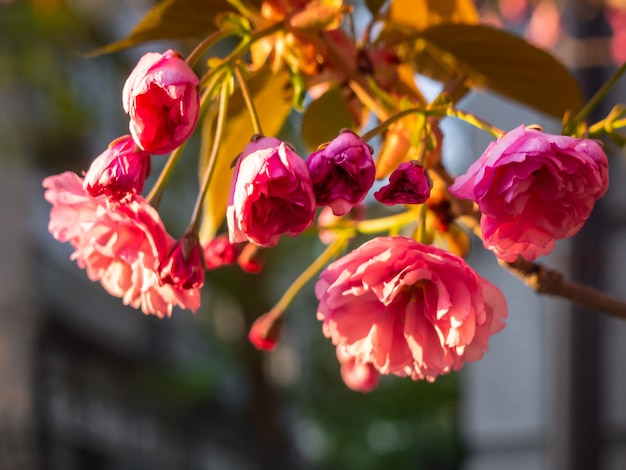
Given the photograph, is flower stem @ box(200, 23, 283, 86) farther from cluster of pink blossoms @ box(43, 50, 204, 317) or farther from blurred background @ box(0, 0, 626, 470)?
blurred background @ box(0, 0, 626, 470)

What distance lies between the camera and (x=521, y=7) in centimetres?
271

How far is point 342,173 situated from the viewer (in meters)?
0.42

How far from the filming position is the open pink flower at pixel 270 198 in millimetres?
417

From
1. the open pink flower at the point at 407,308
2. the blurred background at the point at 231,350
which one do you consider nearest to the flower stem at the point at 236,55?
the open pink flower at the point at 407,308

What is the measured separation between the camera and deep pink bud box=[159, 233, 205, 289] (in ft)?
1.58

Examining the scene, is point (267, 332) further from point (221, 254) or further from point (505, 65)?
point (505, 65)

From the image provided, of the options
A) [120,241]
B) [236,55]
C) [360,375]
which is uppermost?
[236,55]

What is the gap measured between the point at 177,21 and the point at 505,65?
23 centimetres

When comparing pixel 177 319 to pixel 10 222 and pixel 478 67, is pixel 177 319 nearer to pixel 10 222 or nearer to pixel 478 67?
pixel 10 222

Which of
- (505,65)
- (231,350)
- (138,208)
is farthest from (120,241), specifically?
(231,350)

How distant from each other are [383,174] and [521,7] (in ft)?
7.59

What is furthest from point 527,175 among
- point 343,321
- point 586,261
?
point 586,261

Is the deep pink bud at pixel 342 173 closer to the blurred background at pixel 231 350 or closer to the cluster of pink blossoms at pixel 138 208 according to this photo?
the cluster of pink blossoms at pixel 138 208

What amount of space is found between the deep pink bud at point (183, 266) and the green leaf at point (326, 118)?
141 mm
